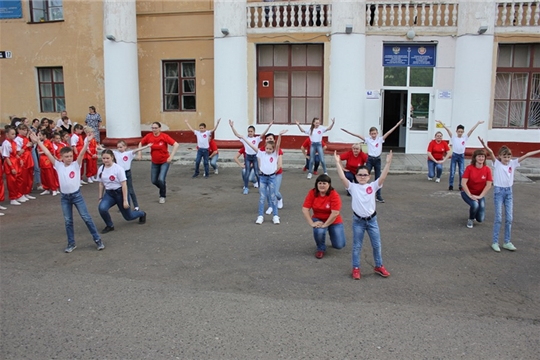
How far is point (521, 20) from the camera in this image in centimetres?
1681

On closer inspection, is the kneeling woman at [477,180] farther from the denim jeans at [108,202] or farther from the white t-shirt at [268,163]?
the denim jeans at [108,202]

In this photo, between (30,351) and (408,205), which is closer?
(30,351)

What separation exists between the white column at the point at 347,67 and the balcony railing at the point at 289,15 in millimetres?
592

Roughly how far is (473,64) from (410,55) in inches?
83.0

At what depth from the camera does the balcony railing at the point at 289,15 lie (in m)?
17.6

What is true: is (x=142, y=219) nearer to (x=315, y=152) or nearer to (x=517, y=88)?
(x=315, y=152)

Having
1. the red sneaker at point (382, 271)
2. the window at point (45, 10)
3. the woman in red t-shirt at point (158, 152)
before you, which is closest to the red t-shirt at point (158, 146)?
the woman in red t-shirt at point (158, 152)

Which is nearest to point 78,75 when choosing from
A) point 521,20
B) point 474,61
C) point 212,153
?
point 212,153

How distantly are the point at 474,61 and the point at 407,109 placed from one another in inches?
107

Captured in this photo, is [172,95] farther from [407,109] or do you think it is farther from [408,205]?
[408,205]

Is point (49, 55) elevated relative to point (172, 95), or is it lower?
elevated

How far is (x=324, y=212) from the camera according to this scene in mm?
7227

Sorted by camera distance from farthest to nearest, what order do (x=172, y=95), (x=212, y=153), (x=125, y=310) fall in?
1. (x=172, y=95)
2. (x=212, y=153)
3. (x=125, y=310)

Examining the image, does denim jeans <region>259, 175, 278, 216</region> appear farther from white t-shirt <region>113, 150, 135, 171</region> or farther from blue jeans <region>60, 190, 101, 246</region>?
blue jeans <region>60, 190, 101, 246</region>
